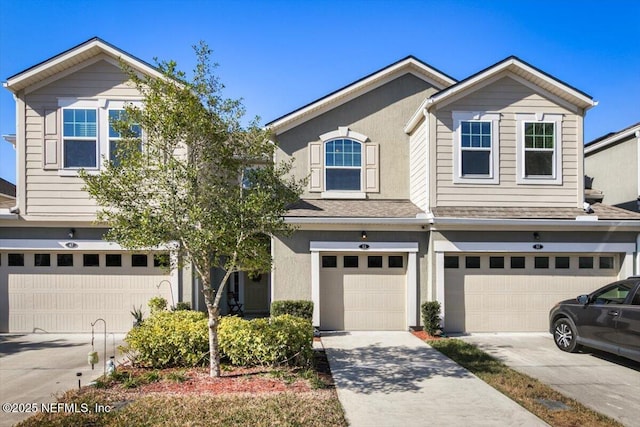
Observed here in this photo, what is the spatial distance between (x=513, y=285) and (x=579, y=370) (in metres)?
3.43

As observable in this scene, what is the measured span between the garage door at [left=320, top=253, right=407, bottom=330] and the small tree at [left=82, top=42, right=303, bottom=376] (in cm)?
445

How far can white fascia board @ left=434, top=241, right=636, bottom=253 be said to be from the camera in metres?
10.5

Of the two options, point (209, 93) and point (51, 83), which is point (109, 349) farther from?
point (51, 83)

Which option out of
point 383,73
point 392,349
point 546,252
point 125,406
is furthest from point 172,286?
point 546,252

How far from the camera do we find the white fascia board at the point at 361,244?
421 inches

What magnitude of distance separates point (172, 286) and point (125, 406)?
17.4 feet

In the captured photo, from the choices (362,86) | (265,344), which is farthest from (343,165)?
(265,344)

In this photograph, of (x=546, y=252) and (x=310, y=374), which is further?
(x=546, y=252)

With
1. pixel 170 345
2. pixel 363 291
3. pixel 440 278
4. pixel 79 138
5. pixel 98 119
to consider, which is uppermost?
pixel 98 119

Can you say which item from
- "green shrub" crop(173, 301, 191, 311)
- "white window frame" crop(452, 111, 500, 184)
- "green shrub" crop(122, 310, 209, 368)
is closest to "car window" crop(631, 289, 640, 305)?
"white window frame" crop(452, 111, 500, 184)

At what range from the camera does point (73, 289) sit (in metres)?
10.8

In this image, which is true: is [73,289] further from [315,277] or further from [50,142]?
[315,277]

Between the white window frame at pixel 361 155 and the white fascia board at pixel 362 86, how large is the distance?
0.78 m

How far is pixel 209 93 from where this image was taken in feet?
21.8
